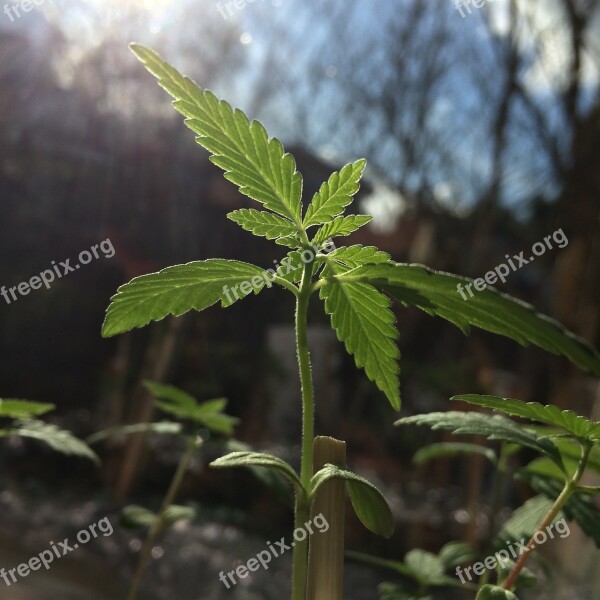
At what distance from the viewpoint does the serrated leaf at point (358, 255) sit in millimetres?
349

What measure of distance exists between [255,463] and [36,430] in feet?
1.06

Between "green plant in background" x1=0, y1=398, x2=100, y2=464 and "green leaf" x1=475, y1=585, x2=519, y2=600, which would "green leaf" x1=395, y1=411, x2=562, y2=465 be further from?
"green plant in background" x1=0, y1=398, x2=100, y2=464

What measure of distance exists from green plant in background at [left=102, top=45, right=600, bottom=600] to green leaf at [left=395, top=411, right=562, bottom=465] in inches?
1.5

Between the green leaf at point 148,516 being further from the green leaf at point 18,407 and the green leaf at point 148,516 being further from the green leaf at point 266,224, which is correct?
the green leaf at point 266,224

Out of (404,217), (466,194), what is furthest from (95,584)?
(466,194)

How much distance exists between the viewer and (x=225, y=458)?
299mm

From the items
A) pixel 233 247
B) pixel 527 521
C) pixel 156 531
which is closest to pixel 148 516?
pixel 156 531

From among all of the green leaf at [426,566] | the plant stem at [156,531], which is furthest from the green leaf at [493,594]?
the plant stem at [156,531]

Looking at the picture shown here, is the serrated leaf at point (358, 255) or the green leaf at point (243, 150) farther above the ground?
the green leaf at point (243, 150)

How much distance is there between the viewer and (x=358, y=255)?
353mm

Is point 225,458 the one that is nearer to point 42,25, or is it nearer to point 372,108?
point 42,25

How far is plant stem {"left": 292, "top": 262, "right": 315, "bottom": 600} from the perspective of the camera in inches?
12.3

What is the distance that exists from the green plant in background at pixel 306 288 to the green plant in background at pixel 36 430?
0.19 meters

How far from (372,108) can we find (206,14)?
0.92 meters
